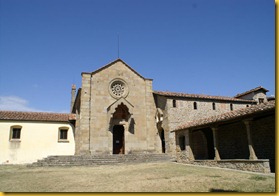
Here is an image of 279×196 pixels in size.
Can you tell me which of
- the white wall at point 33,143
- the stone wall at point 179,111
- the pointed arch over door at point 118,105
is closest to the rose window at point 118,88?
the pointed arch over door at point 118,105

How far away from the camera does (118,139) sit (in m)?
24.0

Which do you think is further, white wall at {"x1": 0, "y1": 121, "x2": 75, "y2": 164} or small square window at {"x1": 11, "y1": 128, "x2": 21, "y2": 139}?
small square window at {"x1": 11, "y1": 128, "x2": 21, "y2": 139}

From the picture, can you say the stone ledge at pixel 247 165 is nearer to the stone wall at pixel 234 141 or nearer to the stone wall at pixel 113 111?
the stone wall at pixel 234 141

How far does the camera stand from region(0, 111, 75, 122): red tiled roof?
880 inches

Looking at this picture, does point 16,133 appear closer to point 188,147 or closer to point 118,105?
point 118,105

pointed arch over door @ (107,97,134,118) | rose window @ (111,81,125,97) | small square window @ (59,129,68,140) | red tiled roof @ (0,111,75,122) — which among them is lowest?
small square window @ (59,129,68,140)

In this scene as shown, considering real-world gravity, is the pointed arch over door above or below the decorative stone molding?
below

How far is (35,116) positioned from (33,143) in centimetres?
270

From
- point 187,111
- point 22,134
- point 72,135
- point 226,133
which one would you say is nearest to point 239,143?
point 226,133

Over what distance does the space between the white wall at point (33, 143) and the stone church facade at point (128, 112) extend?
6.11 feet

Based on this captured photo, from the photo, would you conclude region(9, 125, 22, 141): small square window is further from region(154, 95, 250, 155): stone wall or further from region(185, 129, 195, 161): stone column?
region(185, 129, 195, 161): stone column

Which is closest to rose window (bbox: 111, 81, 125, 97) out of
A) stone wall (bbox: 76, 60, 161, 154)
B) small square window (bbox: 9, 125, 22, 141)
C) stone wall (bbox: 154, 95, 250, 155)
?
stone wall (bbox: 76, 60, 161, 154)

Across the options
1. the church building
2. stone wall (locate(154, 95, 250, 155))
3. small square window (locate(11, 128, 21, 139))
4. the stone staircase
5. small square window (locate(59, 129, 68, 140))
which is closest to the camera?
the stone staircase

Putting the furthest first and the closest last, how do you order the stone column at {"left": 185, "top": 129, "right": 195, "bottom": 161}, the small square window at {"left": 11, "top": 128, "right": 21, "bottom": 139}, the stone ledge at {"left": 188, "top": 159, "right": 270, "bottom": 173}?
the small square window at {"left": 11, "top": 128, "right": 21, "bottom": 139}
the stone column at {"left": 185, "top": 129, "right": 195, "bottom": 161}
the stone ledge at {"left": 188, "top": 159, "right": 270, "bottom": 173}
